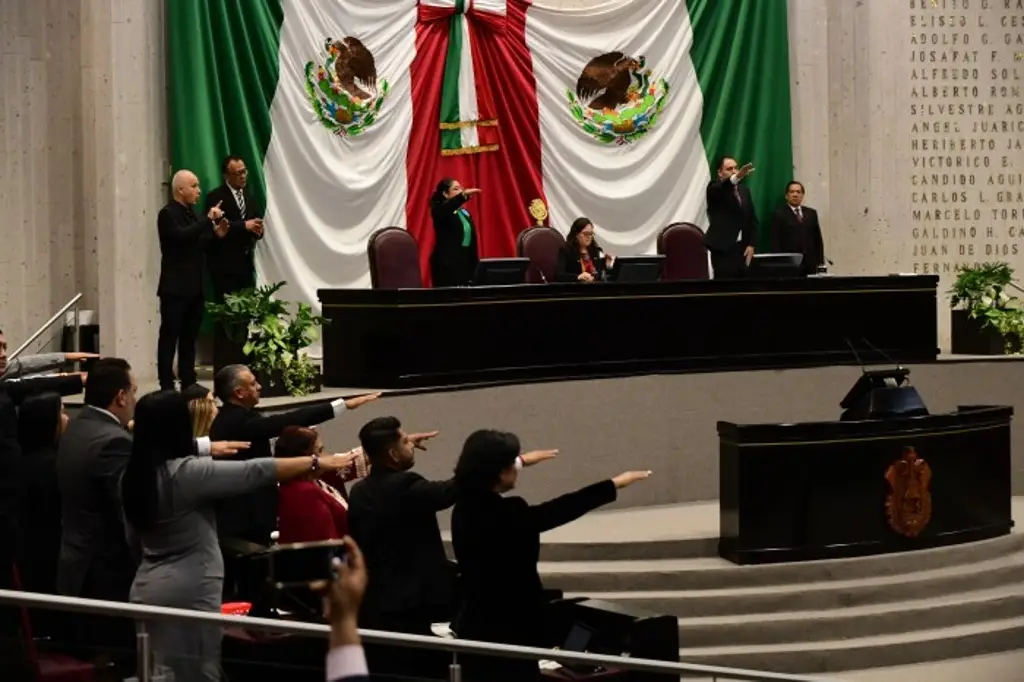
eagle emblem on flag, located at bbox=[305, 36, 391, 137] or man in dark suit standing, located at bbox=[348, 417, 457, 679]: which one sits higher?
eagle emblem on flag, located at bbox=[305, 36, 391, 137]

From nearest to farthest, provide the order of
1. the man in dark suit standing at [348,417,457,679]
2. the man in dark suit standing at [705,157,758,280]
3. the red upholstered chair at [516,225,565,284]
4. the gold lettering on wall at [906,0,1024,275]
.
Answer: the man in dark suit standing at [348,417,457,679], the red upholstered chair at [516,225,565,284], the man in dark suit standing at [705,157,758,280], the gold lettering on wall at [906,0,1024,275]

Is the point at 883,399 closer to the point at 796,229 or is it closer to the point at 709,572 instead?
the point at 709,572

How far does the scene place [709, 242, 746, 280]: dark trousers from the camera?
1248 cm

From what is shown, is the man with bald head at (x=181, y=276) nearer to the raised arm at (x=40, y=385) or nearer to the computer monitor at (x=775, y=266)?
the raised arm at (x=40, y=385)

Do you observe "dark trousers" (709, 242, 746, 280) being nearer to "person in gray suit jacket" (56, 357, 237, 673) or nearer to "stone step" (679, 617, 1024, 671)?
"stone step" (679, 617, 1024, 671)

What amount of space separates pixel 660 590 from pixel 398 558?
3840mm

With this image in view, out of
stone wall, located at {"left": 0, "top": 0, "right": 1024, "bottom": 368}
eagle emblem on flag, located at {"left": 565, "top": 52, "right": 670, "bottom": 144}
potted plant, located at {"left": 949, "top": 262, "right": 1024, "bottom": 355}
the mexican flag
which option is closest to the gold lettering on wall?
stone wall, located at {"left": 0, "top": 0, "right": 1024, "bottom": 368}

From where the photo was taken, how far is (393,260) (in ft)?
36.7

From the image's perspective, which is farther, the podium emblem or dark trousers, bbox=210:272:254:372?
dark trousers, bbox=210:272:254:372

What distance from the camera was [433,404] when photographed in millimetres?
10586

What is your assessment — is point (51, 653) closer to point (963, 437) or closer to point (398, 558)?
point (398, 558)

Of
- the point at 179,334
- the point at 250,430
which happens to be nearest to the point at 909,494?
the point at 179,334

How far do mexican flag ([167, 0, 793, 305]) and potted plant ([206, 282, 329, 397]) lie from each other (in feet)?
5.70

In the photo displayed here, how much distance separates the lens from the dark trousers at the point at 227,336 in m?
10.6
